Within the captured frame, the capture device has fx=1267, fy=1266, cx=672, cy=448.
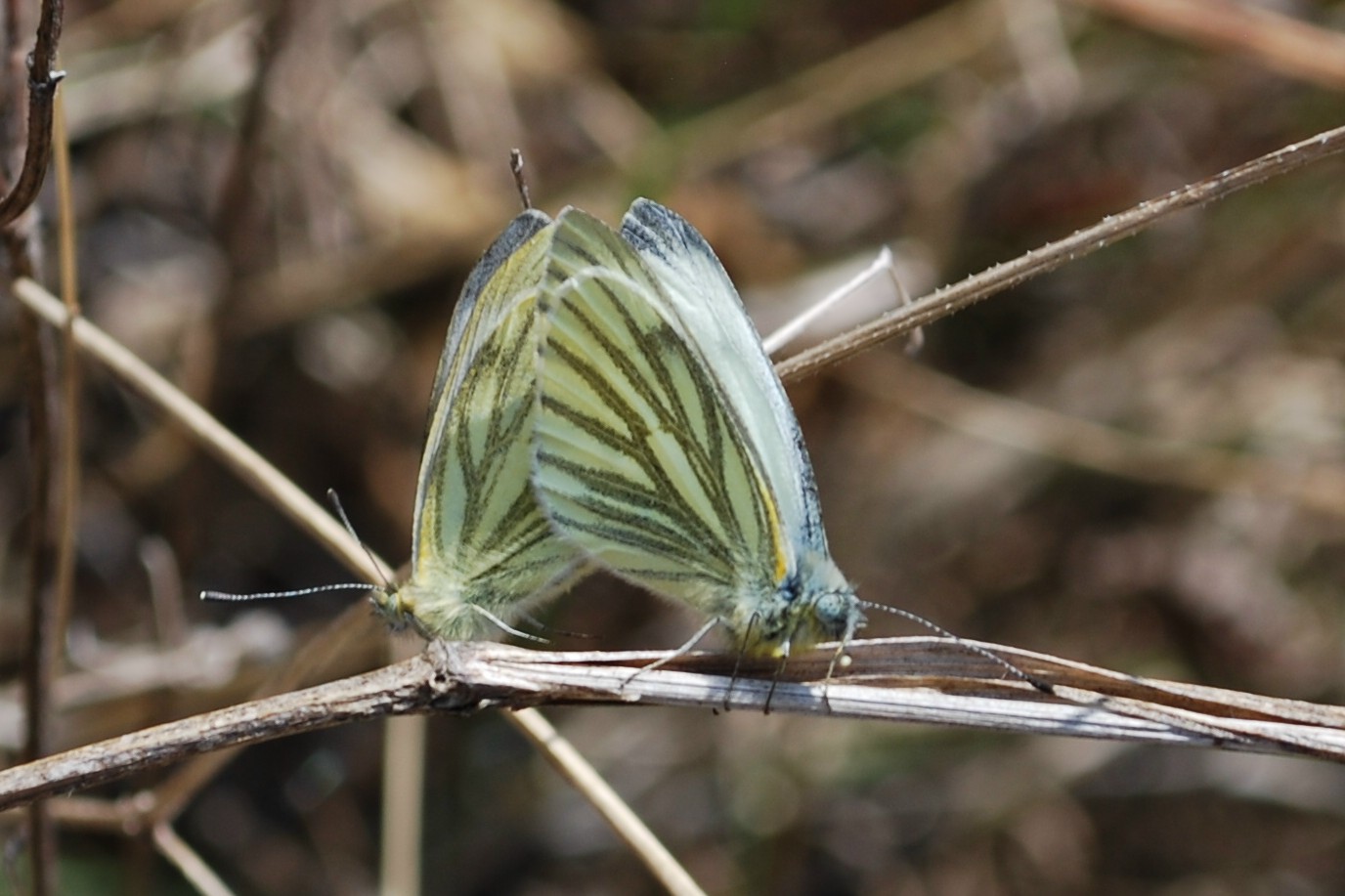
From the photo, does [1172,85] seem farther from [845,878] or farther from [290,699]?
[290,699]

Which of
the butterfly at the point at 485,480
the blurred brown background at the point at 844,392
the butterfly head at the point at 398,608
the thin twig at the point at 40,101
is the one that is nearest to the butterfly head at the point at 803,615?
the butterfly at the point at 485,480

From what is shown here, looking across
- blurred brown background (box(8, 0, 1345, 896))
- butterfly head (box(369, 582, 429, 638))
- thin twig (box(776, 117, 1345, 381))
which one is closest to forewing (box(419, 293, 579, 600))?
butterfly head (box(369, 582, 429, 638))

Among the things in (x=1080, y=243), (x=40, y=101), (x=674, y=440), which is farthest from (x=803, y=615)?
(x=40, y=101)

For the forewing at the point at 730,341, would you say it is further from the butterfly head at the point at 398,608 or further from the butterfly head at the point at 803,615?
the butterfly head at the point at 398,608

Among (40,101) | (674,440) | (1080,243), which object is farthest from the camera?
(674,440)

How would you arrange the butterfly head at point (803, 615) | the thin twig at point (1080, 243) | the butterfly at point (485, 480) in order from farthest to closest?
the butterfly at point (485, 480)
the butterfly head at point (803, 615)
the thin twig at point (1080, 243)

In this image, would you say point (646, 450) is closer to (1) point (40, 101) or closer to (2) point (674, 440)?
(2) point (674, 440)

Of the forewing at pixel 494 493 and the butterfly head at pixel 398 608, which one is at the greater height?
the forewing at pixel 494 493
